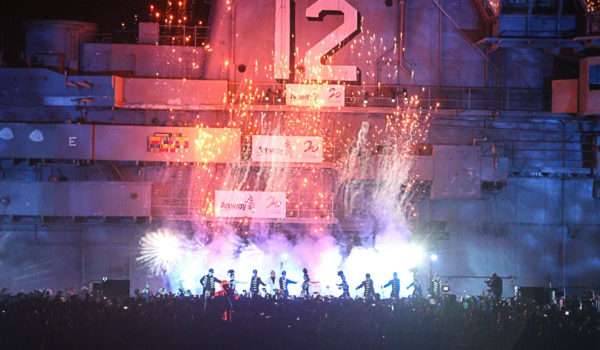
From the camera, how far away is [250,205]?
24516 mm

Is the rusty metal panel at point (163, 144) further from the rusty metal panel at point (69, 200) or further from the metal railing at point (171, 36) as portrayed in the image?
the metal railing at point (171, 36)

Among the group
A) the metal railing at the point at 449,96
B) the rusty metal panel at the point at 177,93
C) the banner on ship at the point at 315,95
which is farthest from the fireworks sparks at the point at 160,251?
the banner on ship at the point at 315,95

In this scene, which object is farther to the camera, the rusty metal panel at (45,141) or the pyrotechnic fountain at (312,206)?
the pyrotechnic fountain at (312,206)

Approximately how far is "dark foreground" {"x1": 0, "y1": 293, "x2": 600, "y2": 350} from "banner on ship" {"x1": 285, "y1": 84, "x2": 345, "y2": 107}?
10.6 metres

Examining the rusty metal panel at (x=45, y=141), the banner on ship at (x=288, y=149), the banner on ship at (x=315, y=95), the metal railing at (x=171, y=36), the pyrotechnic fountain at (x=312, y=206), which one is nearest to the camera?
the rusty metal panel at (x=45, y=141)

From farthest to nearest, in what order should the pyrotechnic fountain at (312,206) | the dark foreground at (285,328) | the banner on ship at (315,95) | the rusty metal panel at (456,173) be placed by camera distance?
1. the pyrotechnic fountain at (312,206)
2. the rusty metal panel at (456,173)
3. the banner on ship at (315,95)
4. the dark foreground at (285,328)

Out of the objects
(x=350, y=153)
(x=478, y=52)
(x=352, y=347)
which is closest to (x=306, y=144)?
(x=350, y=153)

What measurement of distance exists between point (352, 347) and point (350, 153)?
37.4 feet

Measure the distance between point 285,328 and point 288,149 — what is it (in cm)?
1023

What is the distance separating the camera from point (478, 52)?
85.6 feet

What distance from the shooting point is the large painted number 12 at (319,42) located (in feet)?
83.1

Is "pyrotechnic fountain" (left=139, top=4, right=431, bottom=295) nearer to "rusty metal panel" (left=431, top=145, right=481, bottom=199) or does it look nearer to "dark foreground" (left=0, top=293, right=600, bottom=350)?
"rusty metal panel" (left=431, top=145, right=481, bottom=199)

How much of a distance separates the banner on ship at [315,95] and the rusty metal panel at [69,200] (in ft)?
19.7

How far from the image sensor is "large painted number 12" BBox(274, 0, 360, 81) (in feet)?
83.1
